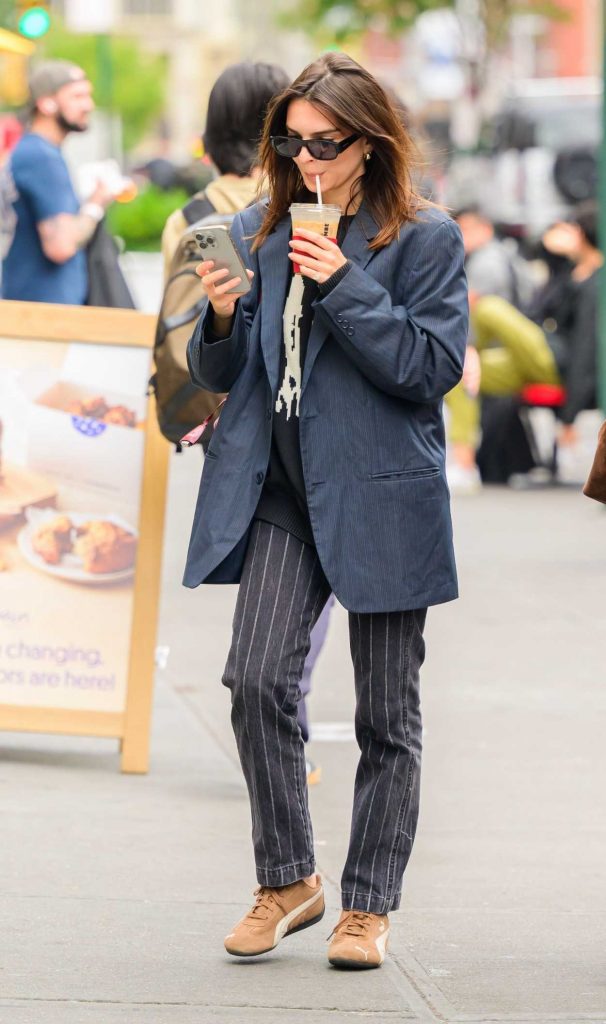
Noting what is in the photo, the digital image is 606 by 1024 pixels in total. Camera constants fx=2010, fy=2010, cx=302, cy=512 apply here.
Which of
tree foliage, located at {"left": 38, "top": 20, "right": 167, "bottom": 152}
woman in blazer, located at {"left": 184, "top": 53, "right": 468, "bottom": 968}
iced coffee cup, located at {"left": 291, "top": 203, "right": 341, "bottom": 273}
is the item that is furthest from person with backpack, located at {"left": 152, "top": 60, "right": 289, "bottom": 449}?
tree foliage, located at {"left": 38, "top": 20, "right": 167, "bottom": 152}

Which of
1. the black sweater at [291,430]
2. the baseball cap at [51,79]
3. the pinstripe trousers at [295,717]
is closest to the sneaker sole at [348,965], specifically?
the pinstripe trousers at [295,717]

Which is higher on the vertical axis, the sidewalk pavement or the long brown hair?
the long brown hair

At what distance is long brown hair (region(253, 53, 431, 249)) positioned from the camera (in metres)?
3.93

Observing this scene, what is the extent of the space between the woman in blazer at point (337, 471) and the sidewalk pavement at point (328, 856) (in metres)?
0.23

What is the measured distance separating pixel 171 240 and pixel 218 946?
7.73 ft

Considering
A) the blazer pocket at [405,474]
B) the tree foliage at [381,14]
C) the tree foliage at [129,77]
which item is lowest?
the blazer pocket at [405,474]

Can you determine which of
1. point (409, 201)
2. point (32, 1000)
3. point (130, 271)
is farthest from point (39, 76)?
point (130, 271)

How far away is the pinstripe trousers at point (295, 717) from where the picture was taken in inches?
157

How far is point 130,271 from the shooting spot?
20.9 m

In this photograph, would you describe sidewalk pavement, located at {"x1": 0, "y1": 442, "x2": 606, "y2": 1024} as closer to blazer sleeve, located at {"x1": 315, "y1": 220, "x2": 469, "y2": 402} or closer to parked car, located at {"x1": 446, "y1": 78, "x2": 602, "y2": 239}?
blazer sleeve, located at {"x1": 315, "y1": 220, "x2": 469, "y2": 402}

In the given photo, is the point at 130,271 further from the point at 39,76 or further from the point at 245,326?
the point at 245,326

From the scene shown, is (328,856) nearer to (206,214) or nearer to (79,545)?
(79,545)

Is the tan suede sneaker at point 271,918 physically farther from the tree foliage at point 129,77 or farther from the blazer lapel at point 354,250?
the tree foliage at point 129,77

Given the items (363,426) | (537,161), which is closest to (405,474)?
(363,426)
